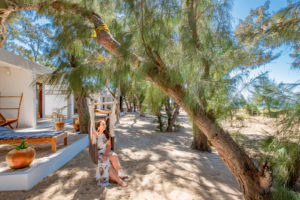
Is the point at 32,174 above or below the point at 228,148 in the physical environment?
below

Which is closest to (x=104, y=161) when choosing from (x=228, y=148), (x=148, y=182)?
(x=148, y=182)

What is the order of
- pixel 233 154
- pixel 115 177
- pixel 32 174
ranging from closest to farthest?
pixel 233 154 → pixel 32 174 → pixel 115 177

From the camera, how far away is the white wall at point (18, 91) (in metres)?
5.51

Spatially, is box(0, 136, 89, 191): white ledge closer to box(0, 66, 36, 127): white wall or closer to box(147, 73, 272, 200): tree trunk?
box(147, 73, 272, 200): tree trunk

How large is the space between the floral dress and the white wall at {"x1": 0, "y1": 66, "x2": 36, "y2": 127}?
4550 mm

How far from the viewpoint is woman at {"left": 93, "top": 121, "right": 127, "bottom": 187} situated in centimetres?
221

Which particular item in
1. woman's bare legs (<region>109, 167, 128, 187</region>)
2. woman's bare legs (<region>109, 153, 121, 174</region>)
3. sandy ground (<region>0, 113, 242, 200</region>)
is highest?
woman's bare legs (<region>109, 153, 121, 174</region>)

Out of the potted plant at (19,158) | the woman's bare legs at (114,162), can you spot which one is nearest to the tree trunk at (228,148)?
the woman's bare legs at (114,162)

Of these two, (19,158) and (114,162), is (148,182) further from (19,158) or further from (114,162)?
(19,158)

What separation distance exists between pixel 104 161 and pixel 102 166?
0.22 ft

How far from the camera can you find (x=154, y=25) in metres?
1.50

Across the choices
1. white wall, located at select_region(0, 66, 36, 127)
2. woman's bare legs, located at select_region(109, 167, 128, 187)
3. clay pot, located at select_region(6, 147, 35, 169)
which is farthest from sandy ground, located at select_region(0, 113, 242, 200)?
white wall, located at select_region(0, 66, 36, 127)

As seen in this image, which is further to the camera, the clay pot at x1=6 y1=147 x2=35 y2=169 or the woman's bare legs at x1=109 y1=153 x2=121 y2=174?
the woman's bare legs at x1=109 y1=153 x2=121 y2=174

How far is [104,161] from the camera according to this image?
2.27m
